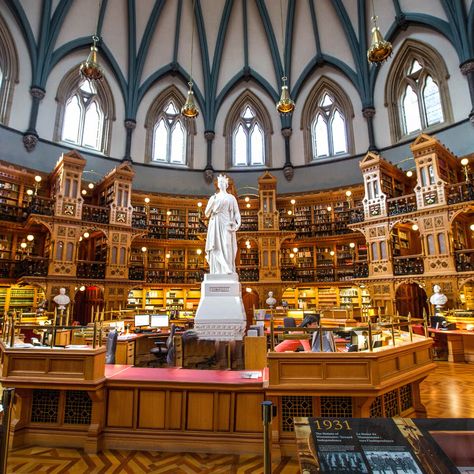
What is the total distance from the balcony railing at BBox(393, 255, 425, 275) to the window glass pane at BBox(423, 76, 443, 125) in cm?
742

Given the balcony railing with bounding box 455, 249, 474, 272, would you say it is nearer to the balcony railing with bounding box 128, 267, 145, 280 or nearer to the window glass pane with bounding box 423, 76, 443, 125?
the window glass pane with bounding box 423, 76, 443, 125

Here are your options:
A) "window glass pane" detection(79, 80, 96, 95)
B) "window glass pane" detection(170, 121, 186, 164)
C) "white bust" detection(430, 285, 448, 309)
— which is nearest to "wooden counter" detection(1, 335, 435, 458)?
"white bust" detection(430, 285, 448, 309)

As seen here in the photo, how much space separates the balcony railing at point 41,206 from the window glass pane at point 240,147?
1091 centimetres

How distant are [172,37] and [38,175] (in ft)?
39.0

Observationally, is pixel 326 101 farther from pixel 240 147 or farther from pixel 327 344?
pixel 327 344

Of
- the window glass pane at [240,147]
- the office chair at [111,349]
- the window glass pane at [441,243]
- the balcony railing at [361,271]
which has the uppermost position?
the window glass pane at [240,147]

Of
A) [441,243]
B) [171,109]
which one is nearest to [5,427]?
[441,243]

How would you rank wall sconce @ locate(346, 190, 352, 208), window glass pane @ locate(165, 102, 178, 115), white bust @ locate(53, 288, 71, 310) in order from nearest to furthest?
white bust @ locate(53, 288, 71, 310) < wall sconce @ locate(346, 190, 352, 208) < window glass pane @ locate(165, 102, 178, 115)

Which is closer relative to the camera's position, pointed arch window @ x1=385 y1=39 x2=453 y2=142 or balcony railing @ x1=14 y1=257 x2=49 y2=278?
balcony railing @ x1=14 y1=257 x2=49 y2=278

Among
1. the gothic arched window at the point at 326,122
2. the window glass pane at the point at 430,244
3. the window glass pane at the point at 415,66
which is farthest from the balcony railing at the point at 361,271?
the window glass pane at the point at 415,66

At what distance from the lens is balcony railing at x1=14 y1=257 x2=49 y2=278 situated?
563 inches

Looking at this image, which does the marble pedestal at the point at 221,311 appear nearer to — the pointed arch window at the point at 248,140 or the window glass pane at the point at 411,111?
the pointed arch window at the point at 248,140

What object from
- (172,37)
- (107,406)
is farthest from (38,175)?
(107,406)

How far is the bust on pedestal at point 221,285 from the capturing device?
7.85 m
